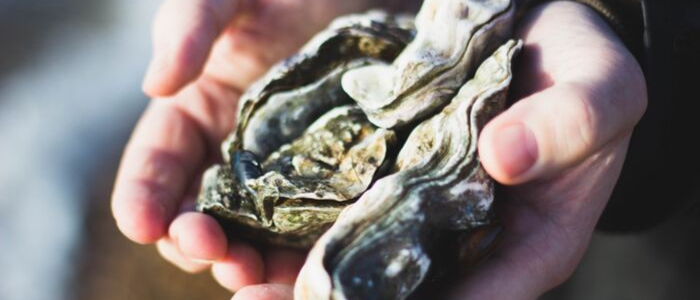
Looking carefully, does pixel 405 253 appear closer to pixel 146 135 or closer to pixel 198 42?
pixel 198 42

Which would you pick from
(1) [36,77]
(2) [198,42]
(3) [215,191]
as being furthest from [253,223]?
(1) [36,77]

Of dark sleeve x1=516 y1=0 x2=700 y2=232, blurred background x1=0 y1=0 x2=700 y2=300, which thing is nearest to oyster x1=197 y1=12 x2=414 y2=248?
dark sleeve x1=516 y1=0 x2=700 y2=232

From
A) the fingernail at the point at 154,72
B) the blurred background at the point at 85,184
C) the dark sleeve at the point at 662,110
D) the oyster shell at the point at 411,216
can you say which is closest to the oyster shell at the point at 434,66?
the oyster shell at the point at 411,216

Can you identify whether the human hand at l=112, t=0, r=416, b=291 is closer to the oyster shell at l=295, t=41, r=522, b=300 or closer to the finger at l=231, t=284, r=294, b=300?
the finger at l=231, t=284, r=294, b=300

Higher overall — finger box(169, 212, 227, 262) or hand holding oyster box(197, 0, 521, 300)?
hand holding oyster box(197, 0, 521, 300)

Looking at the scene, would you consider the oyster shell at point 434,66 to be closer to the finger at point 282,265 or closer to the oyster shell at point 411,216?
the oyster shell at point 411,216

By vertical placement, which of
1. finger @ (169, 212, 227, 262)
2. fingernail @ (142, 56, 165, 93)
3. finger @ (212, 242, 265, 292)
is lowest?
finger @ (212, 242, 265, 292)
